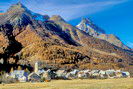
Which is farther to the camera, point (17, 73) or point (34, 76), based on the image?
point (17, 73)

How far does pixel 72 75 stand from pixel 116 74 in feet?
112

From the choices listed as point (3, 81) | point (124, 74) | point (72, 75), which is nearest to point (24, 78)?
point (3, 81)

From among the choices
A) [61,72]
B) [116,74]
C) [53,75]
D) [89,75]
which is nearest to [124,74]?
[116,74]

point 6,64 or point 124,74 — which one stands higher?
point 6,64

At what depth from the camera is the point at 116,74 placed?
18125 centimetres

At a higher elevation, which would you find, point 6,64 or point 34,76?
point 6,64

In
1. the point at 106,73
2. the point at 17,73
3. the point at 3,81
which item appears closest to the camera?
the point at 3,81

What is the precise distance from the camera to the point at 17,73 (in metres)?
146

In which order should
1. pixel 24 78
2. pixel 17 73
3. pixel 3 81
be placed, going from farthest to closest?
pixel 17 73 → pixel 24 78 → pixel 3 81

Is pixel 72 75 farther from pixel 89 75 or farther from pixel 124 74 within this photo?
pixel 124 74

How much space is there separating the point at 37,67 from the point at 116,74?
183 ft

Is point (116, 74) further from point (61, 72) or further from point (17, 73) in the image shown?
point (17, 73)

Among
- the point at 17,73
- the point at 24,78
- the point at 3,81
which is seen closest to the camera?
the point at 3,81

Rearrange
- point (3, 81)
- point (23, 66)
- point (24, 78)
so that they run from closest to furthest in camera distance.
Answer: point (3, 81)
point (24, 78)
point (23, 66)
